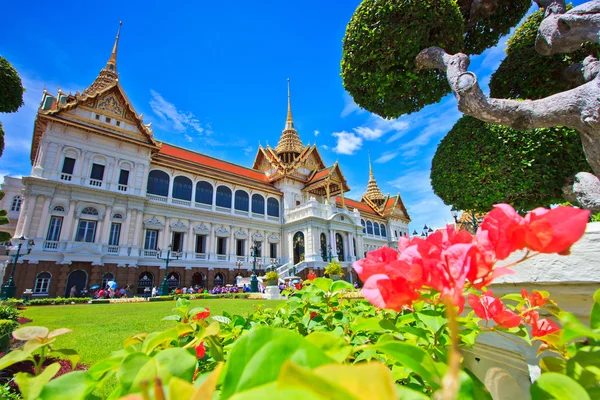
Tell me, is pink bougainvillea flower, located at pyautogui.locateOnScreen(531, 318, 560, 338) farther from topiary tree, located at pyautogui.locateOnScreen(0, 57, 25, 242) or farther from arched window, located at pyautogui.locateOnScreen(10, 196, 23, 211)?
arched window, located at pyautogui.locateOnScreen(10, 196, 23, 211)

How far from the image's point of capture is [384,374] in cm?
23

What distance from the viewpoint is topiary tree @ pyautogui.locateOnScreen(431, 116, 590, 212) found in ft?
18.4

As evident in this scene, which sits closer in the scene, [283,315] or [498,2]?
[283,315]

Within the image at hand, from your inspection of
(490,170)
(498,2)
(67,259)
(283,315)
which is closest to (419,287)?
(283,315)

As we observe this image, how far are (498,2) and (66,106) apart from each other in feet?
69.7

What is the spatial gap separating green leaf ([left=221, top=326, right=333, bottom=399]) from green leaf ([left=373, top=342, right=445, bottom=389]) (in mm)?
178

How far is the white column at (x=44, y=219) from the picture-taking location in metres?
15.3

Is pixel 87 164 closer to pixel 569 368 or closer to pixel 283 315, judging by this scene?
pixel 283 315

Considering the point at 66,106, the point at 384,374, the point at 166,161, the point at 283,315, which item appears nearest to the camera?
the point at 384,374

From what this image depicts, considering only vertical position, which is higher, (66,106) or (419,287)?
Result: (66,106)

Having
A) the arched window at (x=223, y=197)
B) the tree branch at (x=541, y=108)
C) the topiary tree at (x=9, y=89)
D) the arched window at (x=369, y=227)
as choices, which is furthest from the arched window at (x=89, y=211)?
the arched window at (x=369, y=227)

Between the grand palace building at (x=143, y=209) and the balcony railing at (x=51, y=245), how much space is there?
0.18 feet

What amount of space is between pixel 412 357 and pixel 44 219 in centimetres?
2064

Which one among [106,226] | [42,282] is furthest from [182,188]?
[42,282]
